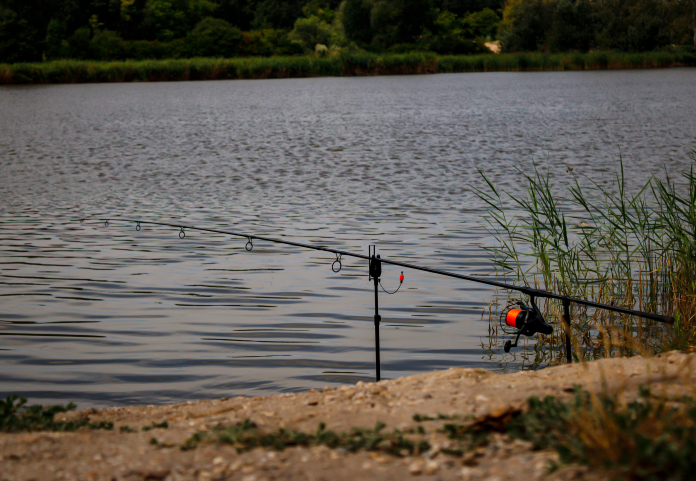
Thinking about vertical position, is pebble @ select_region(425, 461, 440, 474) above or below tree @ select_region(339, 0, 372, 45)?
below

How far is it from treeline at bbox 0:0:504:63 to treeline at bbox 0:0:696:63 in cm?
11

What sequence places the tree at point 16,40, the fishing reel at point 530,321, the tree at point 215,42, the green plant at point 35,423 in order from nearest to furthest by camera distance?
1. the green plant at point 35,423
2. the fishing reel at point 530,321
3. the tree at point 16,40
4. the tree at point 215,42

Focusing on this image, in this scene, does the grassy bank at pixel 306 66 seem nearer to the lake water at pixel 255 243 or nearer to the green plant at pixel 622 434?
the lake water at pixel 255 243

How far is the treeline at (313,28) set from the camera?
67.8 metres

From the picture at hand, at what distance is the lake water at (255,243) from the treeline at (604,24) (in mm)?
43467

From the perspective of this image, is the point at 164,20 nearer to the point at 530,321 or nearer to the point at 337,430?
the point at 530,321

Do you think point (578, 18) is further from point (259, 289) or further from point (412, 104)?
point (259, 289)

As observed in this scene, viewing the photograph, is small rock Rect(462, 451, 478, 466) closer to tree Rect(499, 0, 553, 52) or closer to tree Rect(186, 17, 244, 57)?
tree Rect(186, 17, 244, 57)

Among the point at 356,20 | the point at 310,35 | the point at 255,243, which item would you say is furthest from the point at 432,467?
the point at 356,20

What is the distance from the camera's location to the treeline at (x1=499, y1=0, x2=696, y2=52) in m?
66.9

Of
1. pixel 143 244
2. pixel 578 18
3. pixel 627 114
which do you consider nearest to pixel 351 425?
pixel 143 244


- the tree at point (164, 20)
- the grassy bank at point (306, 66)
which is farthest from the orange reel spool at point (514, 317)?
the tree at point (164, 20)

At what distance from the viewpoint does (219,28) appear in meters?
76.3

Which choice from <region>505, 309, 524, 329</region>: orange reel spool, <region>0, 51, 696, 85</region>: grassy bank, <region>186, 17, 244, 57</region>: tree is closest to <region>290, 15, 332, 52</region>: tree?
<region>186, 17, 244, 57</region>: tree
